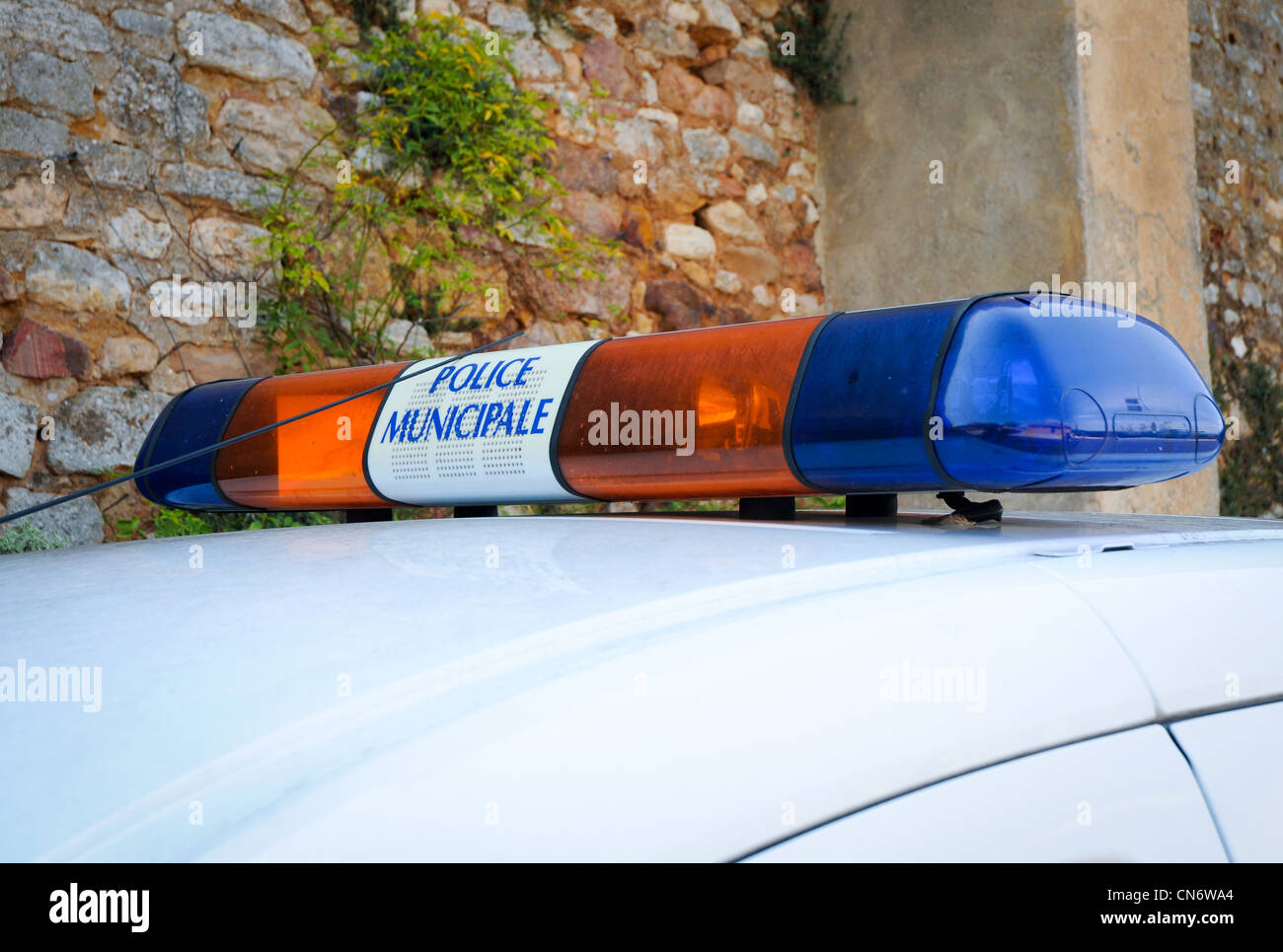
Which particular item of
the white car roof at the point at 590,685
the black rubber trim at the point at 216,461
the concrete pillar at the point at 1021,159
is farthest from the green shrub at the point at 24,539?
the concrete pillar at the point at 1021,159

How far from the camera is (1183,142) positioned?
17.3 feet

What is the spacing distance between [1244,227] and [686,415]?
261 inches

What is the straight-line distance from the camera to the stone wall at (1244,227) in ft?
20.2

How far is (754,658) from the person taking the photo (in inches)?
23.3

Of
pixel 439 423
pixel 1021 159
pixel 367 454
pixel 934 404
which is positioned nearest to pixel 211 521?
pixel 367 454

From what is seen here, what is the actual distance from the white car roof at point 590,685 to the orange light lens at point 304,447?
528 millimetres

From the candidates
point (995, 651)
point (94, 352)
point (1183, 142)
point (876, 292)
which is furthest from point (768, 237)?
point (995, 651)

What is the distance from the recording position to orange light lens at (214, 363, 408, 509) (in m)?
1.41

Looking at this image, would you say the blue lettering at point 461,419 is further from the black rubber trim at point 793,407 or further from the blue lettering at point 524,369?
the black rubber trim at point 793,407

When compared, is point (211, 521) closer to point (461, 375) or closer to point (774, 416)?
point (461, 375)

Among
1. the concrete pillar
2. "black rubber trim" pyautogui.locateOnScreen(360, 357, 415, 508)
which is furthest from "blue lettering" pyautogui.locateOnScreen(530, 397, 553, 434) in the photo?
the concrete pillar

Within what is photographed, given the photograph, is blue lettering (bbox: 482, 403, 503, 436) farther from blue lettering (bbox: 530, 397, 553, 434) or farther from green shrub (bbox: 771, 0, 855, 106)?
green shrub (bbox: 771, 0, 855, 106)

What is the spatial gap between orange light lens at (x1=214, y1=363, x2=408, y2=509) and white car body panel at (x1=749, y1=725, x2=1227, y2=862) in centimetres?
95
